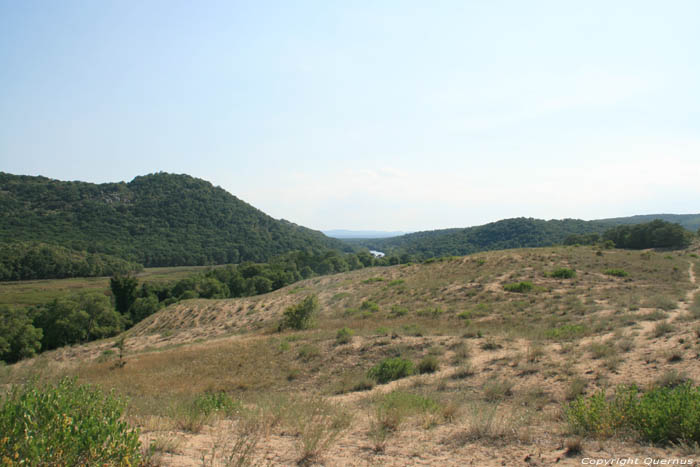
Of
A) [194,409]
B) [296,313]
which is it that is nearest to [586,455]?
[194,409]

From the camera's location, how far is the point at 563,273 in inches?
960

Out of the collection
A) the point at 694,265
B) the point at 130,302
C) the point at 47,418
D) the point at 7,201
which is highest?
the point at 7,201

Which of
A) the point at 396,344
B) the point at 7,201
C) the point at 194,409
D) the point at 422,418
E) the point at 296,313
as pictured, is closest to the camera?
the point at 422,418

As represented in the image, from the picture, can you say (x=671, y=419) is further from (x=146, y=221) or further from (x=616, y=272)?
(x=146, y=221)

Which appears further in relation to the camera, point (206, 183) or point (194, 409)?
point (206, 183)

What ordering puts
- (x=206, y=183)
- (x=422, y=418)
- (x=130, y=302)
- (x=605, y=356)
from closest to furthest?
(x=422, y=418) → (x=605, y=356) → (x=130, y=302) → (x=206, y=183)

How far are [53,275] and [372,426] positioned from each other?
108750 millimetres

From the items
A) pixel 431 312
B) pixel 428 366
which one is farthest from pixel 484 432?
pixel 431 312

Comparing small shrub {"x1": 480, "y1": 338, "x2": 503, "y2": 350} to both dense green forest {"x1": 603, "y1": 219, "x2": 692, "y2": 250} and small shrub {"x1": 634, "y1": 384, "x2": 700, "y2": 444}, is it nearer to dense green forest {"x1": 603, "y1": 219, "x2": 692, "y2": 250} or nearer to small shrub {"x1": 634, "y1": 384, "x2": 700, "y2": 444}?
small shrub {"x1": 634, "y1": 384, "x2": 700, "y2": 444}

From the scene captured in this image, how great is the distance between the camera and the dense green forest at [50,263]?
78.9 metres

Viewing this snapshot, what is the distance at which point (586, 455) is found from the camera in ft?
13.5

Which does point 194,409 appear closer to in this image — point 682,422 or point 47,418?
point 47,418

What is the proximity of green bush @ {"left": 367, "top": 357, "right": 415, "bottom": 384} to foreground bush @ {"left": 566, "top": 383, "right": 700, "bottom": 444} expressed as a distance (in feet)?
16.9

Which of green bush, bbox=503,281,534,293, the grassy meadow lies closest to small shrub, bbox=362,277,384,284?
green bush, bbox=503,281,534,293
